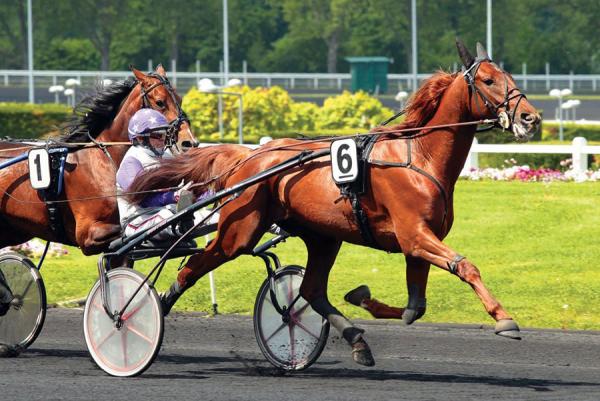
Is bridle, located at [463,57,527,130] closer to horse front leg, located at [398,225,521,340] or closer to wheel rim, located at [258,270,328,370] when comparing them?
horse front leg, located at [398,225,521,340]

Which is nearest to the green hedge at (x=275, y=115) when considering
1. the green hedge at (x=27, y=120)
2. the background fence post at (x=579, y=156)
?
the green hedge at (x=27, y=120)

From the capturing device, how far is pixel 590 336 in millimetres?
8961

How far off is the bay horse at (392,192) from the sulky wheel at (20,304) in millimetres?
1019

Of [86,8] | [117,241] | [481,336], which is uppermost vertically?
[86,8]

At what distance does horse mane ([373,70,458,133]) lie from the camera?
7.59 metres

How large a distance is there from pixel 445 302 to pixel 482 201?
447cm

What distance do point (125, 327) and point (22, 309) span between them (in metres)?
1.23

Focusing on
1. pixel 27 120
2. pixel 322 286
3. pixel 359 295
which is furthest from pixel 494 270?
pixel 27 120

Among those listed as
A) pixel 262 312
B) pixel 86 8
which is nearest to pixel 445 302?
pixel 262 312

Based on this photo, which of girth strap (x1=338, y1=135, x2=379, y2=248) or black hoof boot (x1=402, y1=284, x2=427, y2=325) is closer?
black hoof boot (x1=402, y1=284, x2=427, y2=325)

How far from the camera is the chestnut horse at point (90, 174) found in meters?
8.39

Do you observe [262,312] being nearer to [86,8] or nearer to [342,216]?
[342,216]

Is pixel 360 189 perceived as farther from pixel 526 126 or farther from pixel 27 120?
pixel 27 120

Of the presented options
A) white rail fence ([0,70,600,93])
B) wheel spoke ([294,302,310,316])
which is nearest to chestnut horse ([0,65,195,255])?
wheel spoke ([294,302,310,316])
